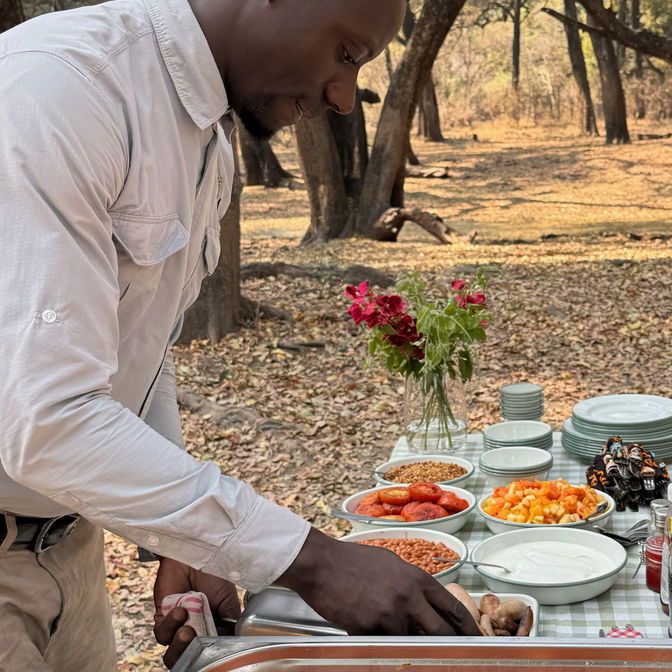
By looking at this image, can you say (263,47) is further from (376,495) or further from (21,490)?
(376,495)

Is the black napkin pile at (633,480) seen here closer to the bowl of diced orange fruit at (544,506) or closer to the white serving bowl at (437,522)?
the bowl of diced orange fruit at (544,506)

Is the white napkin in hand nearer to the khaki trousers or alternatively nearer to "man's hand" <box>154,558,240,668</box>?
"man's hand" <box>154,558,240,668</box>

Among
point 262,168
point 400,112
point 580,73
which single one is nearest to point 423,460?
point 400,112

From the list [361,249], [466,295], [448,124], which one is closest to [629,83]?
[448,124]

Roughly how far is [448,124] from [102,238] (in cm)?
2953

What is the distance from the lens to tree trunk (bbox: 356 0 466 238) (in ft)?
34.2

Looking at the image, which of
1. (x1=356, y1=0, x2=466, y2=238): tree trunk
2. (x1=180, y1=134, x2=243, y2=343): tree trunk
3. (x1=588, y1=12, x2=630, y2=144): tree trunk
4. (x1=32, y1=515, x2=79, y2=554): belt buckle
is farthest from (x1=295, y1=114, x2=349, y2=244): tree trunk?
(x1=32, y1=515, x2=79, y2=554): belt buckle

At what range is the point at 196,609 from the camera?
58.4 inches

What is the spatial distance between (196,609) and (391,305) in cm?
151

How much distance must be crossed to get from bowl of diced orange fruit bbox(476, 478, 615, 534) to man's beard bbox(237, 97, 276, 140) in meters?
1.09

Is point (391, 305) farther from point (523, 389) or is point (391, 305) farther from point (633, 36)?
point (633, 36)

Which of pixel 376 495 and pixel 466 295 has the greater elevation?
pixel 466 295

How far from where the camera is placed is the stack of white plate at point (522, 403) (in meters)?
3.01

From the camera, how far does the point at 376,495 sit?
2393 mm
